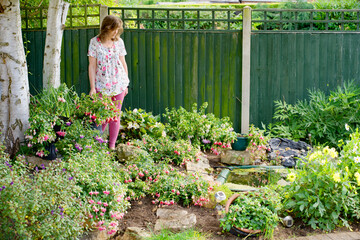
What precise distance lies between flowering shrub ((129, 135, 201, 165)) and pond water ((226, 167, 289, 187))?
0.55 m

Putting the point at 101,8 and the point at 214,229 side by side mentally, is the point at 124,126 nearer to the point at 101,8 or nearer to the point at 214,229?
the point at 101,8

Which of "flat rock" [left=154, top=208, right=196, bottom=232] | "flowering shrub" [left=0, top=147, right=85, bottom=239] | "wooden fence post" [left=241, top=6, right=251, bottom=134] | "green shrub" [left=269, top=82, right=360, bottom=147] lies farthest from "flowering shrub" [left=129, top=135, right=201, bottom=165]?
"flowering shrub" [left=0, top=147, right=85, bottom=239]

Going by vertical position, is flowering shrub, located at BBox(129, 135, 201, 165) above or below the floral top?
below

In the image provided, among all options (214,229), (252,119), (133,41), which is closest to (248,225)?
(214,229)

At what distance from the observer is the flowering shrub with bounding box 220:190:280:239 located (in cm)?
377

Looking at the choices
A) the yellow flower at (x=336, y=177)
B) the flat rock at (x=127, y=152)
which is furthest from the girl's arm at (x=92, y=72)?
the yellow flower at (x=336, y=177)

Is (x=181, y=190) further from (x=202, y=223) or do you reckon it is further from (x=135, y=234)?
(x=135, y=234)

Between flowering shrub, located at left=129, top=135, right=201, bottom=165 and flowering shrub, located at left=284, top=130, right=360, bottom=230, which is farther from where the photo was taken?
flowering shrub, located at left=129, top=135, right=201, bottom=165

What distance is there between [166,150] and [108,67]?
1.18 m

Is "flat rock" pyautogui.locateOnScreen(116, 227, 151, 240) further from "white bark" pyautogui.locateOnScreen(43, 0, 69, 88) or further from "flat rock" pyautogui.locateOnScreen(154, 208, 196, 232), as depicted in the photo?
"white bark" pyautogui.locateOnScreen(43, 0, 69, 88)

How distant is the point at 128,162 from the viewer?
4.88 metres

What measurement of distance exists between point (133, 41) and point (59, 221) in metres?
4.11

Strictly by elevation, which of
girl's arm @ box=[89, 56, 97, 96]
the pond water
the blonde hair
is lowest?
the pond water

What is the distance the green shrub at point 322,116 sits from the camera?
262 inches
